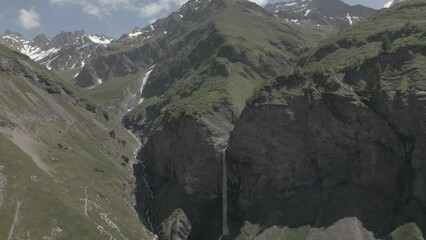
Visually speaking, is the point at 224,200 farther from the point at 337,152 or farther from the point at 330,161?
the point at 337,152

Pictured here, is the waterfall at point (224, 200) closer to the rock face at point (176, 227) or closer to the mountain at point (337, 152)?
the mountain at point (337, 152)

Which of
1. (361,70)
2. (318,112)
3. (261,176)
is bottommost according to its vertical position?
(261,176)

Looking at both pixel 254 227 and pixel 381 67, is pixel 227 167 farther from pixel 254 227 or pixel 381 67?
pixel 381 67

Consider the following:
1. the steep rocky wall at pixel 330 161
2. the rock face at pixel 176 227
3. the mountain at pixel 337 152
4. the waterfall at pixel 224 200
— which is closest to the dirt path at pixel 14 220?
the rock face at pixel 176 227

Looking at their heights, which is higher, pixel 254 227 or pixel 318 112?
pixel 318 112

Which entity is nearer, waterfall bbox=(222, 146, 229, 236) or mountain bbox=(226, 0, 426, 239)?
mountain bbox=(226, 0, 426, 239)

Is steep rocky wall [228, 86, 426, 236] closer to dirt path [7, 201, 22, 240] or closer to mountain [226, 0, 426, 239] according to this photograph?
mountain [226, 0, 426, 239]

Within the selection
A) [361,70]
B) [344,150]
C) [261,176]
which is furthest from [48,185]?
[361,70]

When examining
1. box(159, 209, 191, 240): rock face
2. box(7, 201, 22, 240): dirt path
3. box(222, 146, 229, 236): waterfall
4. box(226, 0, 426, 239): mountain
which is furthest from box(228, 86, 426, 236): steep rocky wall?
box(7, 201, 22, 240): dirt path
